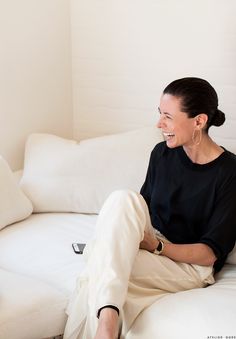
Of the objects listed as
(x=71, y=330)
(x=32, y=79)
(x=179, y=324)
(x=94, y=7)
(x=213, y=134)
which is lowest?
(x=71, y=330)

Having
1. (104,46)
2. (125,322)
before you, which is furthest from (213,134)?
(125,322)

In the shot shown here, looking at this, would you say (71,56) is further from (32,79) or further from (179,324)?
(179,324)

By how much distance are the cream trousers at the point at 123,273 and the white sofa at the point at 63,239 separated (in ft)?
0.20

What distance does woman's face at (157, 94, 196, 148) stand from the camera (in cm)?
197

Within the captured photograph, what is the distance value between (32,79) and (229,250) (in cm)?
152

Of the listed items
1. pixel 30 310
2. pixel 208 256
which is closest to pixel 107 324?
pixel 30 310

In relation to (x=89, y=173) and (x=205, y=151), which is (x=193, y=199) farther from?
(x=89, y=173)

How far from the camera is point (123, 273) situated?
5.66ft

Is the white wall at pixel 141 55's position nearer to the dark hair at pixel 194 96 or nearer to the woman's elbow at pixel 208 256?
the dark hair at pixel 194 96

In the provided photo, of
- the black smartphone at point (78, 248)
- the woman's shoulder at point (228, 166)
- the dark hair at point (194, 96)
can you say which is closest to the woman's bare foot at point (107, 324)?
the black smartphone at point (78, 248)

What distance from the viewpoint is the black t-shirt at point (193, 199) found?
1910mm

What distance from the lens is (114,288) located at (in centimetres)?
168

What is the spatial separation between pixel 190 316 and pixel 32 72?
1.74 m

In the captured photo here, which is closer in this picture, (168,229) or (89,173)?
(168,229)
